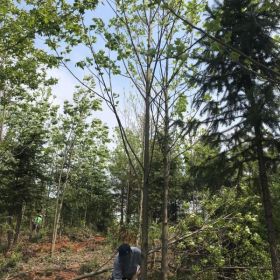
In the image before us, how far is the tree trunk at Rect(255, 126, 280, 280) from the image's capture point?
8.24m

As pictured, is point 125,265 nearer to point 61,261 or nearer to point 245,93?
point 245,93

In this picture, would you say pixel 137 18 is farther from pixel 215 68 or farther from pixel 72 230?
pixel 72 230

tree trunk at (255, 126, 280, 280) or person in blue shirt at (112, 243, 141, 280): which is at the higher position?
tree trunk at (255, 126, 280, 280)

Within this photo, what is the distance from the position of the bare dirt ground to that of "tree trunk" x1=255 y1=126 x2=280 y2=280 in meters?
5.42

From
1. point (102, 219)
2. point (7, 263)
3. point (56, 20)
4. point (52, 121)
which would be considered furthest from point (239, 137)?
point (102, 219)

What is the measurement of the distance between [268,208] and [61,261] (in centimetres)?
1064

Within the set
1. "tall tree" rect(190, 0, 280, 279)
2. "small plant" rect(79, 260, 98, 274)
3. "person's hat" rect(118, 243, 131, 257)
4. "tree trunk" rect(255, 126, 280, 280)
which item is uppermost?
"tall tree" rect(190, 0, 280, 279)

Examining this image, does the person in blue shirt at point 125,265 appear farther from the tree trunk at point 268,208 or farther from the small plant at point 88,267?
the small plant at point 88,267

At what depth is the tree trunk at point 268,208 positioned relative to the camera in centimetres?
824

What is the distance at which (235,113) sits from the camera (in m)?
9.35

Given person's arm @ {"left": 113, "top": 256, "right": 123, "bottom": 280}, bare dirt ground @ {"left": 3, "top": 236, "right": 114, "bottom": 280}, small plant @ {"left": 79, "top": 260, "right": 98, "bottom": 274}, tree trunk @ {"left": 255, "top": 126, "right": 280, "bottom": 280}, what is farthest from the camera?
small plant @ {"left": 79, "top": 260, "right": 98, "bottom": 274}

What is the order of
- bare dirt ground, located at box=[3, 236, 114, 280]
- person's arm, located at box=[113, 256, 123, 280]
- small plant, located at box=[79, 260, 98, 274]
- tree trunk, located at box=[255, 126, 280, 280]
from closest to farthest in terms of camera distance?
person's arm, located at box=[113, 256, 123, 280], tree trunk, located at box=[255, 126, 280, 280], bare dirt ground, located at box=[3, 236, 114, 280], small plant, located at box=[79, 260, 98, 274]

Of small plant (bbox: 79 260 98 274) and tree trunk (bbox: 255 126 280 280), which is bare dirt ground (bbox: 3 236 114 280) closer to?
small plant (bbox: 79 260 98 274)

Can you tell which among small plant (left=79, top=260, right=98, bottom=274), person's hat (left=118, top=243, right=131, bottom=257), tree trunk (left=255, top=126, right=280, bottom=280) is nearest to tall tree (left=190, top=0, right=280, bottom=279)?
tree trunk (left=255, top=126, right=280, bottom=280)
